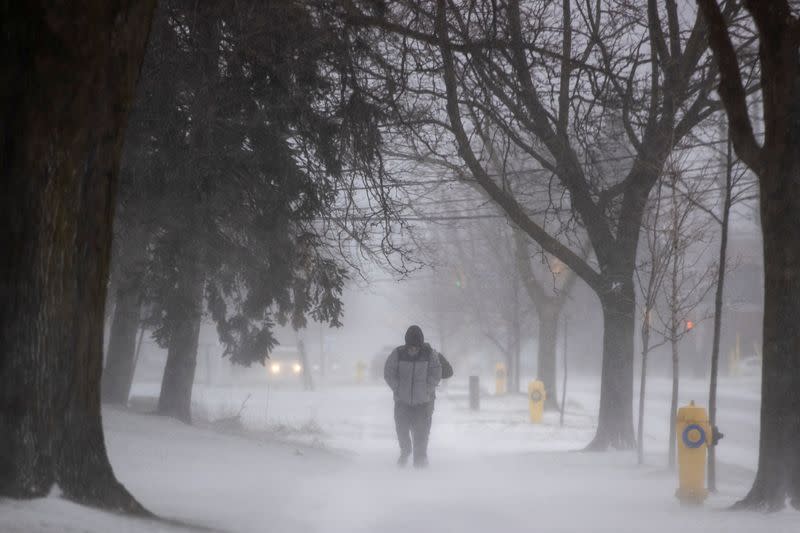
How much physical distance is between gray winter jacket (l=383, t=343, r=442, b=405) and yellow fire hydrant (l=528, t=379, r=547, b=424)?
1004 centimetres

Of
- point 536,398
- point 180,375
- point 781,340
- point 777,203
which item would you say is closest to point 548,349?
point 536,398

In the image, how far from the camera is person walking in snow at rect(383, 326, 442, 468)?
12.6m

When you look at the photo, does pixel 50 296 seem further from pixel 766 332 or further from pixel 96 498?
pixel 766 332

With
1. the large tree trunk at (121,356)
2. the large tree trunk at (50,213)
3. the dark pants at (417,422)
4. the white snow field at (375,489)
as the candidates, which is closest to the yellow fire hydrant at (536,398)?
the white snow field at (375,489)

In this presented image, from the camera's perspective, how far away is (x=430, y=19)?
1116 cm

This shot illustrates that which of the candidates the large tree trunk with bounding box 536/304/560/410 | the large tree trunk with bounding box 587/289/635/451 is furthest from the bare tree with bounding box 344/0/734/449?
the large tree trunk with bounding box 536/304/560/410

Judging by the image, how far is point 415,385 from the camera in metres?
12.6

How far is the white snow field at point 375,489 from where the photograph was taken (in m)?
7.80

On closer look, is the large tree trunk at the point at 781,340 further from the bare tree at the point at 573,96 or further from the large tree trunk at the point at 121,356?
the large tree trunk at the point at 121,356

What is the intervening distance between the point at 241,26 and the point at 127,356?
Answer: 10162mm

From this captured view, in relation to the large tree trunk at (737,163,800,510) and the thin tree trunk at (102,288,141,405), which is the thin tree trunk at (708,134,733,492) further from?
the thin tree trunk at (102,288,141,405)

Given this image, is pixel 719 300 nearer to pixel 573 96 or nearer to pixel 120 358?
pixel 573 96

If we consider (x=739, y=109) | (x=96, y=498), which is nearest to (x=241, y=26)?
(x=739, y=109)

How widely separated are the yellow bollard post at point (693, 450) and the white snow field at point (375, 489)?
210 mm
